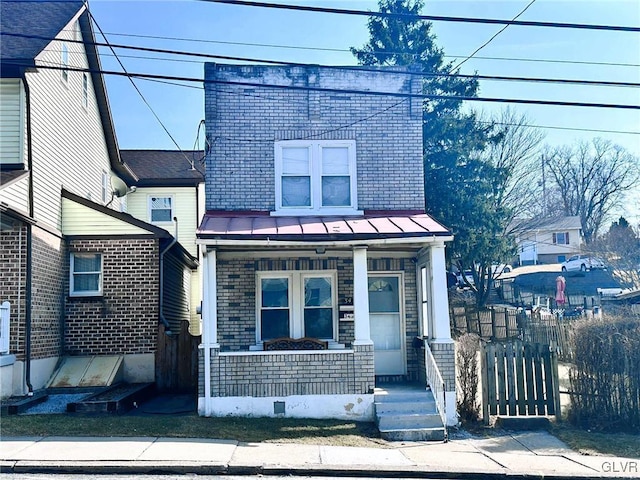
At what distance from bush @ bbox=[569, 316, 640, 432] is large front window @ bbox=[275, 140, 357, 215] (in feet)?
16.8

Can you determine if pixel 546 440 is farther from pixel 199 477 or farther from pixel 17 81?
pixel 17 81

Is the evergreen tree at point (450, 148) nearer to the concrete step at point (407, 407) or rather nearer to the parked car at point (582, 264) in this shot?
the concrete step at point (407, 407)

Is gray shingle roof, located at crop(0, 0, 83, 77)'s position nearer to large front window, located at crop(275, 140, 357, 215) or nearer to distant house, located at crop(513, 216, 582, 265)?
large front window, located at crop(275, 140, 357, 215)

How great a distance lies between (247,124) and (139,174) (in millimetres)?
11725

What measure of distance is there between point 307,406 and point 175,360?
4313 millimetres

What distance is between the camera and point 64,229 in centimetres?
1434

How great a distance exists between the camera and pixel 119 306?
46.6 feet

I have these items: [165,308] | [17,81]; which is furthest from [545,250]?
[17,81]

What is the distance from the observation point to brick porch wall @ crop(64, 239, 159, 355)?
1405 centimetres

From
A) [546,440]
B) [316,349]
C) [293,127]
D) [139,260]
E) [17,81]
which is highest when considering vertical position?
[17,81]

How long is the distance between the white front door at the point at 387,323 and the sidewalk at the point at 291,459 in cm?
327

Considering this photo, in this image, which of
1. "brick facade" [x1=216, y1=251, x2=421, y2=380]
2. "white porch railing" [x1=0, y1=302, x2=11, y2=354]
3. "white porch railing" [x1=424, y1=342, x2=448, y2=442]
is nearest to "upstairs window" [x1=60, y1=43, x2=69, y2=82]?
"white porch railing" [x1=0, y1=302, x2=11, y2=354]

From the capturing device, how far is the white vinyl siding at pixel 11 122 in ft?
40.9

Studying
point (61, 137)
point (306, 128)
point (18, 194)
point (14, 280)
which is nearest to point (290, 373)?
point (306, 128)
